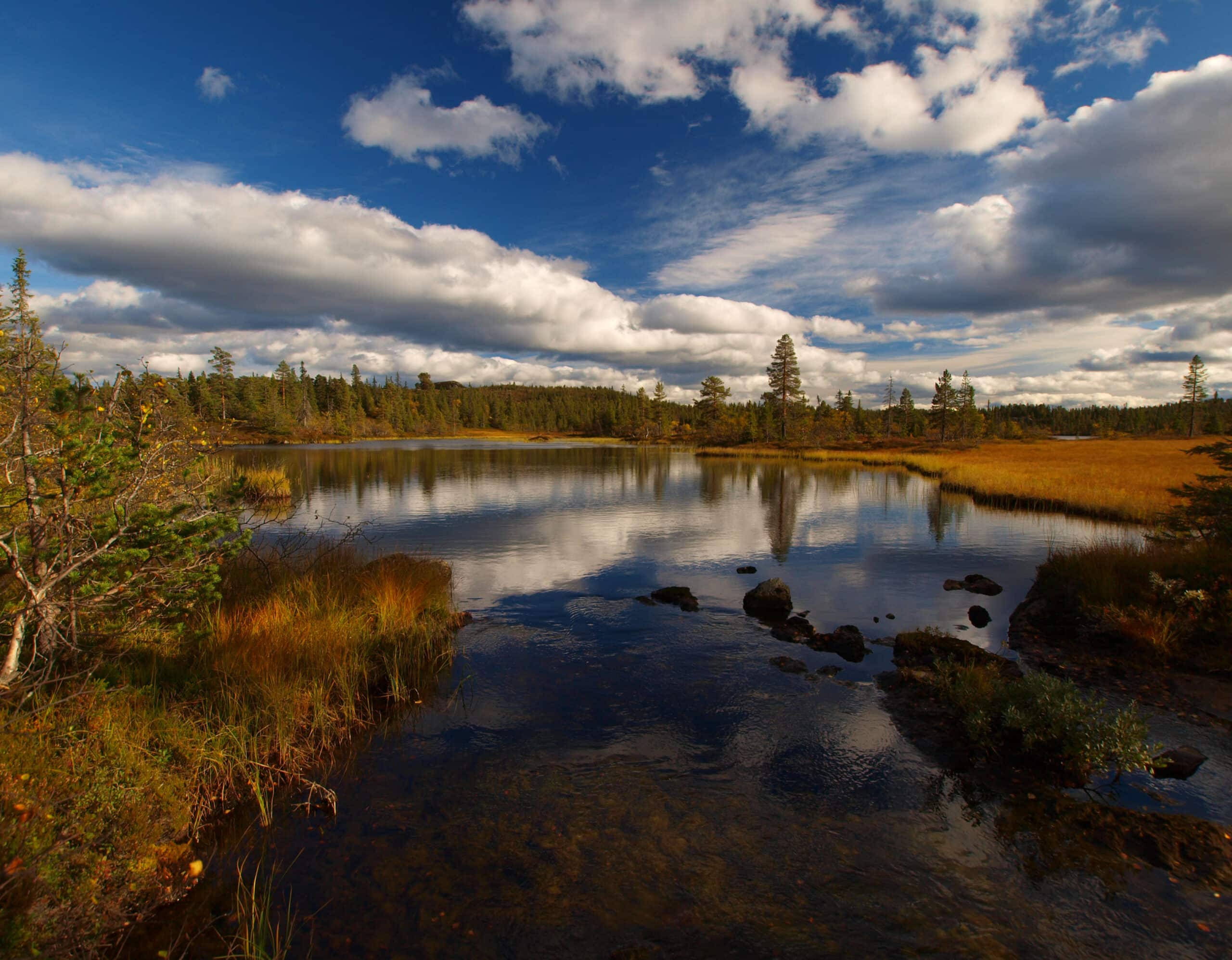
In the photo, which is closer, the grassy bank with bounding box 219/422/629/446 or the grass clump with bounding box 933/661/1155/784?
the grass clump with bounding box 933/661/1155/784

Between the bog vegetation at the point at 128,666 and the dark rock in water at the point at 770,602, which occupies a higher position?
the bog vegetation at the point at 128,666

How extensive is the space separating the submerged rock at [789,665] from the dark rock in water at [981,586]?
9.78m

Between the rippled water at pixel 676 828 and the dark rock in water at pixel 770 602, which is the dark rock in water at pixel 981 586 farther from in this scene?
the dark rock in water at pixel 770 602

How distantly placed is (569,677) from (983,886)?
24.3ft

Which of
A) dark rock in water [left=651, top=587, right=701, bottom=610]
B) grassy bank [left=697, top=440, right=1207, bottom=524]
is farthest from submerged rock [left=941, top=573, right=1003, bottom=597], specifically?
grassy bank [left=697, top=440, right=1207, bottom=524]

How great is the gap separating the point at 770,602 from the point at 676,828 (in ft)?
32.8

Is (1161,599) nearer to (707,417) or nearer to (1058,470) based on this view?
(1058,470)

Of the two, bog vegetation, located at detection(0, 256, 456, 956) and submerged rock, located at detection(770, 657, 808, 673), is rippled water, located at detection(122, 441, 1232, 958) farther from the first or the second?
bog vegetation, located at detection(0, 256, 456, 956)

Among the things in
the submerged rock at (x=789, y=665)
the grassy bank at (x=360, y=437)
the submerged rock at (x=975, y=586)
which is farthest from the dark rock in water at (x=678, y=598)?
the grassy bank at (x=360, y=437)

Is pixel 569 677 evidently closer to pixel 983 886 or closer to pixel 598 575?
pixel 983 886

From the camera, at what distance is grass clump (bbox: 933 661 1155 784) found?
25.9 ft

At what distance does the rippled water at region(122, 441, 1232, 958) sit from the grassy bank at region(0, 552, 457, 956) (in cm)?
62

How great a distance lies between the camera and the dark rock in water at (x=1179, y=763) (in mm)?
8203

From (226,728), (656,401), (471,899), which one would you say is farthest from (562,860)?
(656,401)
